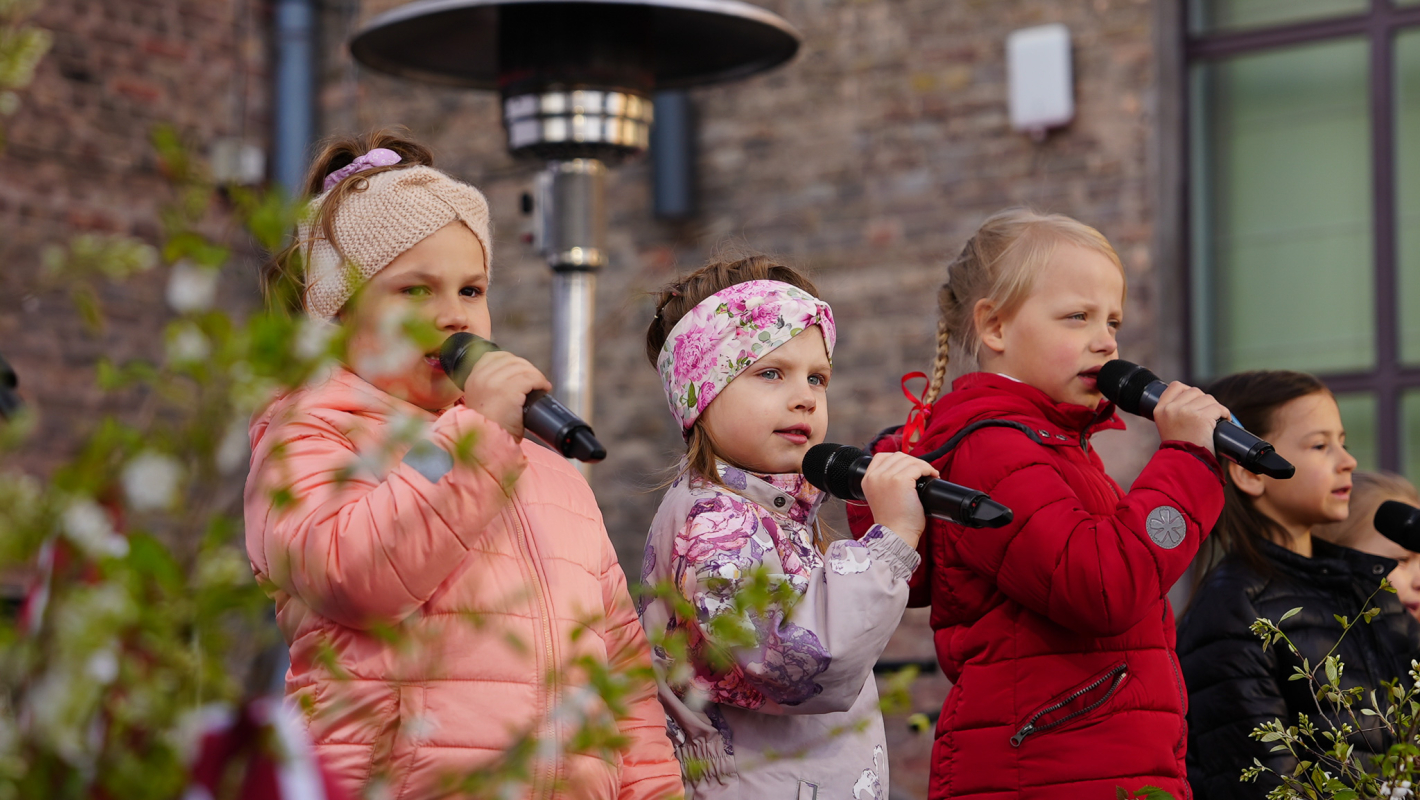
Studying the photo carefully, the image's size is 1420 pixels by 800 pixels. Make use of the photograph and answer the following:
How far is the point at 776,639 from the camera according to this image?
2.05 meters

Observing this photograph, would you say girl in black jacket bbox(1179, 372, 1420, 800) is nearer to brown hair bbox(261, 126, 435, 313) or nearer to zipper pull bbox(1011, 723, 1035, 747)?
zipper pull bbox(1011, 723, 1035, 747)

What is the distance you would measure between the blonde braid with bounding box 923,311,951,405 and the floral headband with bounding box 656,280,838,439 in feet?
0.88

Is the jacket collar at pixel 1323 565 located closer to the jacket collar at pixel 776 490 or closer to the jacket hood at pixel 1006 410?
the jacket hood at pixel 1006 410

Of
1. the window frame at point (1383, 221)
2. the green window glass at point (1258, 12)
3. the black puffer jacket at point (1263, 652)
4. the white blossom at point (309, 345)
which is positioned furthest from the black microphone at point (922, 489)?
the green window glass at point (1258, 12)

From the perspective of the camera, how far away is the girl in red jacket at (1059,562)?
2199mm

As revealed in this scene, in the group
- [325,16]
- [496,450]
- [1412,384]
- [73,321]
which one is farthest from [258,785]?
[325,16]

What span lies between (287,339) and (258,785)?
0.84 ft

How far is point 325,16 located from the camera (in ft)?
24.3

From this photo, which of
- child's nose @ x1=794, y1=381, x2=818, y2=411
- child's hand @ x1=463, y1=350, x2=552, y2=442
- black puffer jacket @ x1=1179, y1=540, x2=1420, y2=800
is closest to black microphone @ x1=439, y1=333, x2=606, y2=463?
child's hand @ x1=463, y1=350, x2=552, y2=442

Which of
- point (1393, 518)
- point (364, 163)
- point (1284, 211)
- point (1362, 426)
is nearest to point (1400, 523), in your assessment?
point (1393, 518)

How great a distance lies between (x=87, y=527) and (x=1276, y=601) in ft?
8.08

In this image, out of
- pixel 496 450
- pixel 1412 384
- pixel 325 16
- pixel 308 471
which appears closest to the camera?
pixel 496 450

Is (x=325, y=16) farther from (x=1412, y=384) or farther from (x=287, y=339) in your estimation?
(x=287, y=339)

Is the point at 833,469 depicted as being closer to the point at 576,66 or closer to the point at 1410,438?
the point at 576,66
